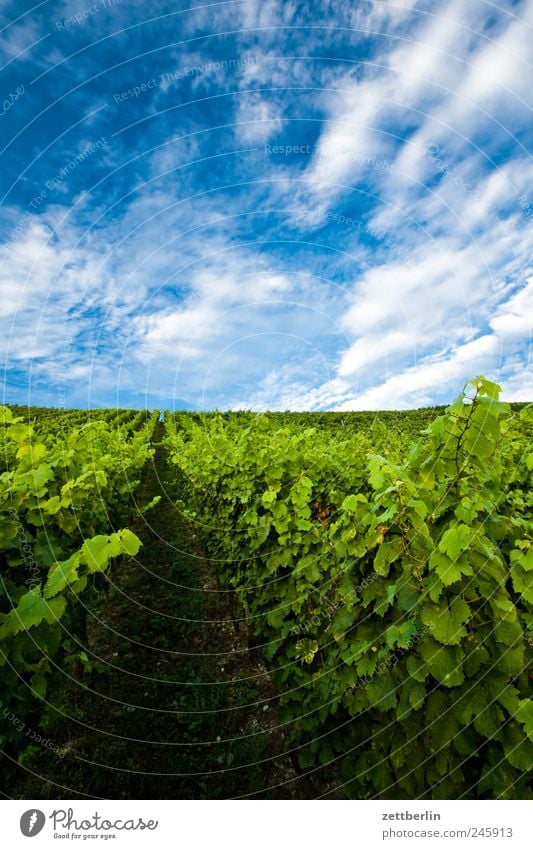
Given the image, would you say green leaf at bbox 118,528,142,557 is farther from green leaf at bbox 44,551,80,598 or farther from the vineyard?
green leaf at bbox 44,551,80,598

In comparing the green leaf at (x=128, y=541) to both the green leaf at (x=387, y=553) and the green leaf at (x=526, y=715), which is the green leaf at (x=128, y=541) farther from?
the green leaf at (x=526, y=715)

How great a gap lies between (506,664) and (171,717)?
429cm

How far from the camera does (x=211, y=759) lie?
4.55m

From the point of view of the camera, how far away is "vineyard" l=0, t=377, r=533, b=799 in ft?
7.82

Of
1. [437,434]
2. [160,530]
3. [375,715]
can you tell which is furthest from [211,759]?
[160,530]

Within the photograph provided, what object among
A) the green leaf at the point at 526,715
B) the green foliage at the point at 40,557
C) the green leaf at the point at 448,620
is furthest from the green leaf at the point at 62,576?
the green leaf at the point at 526,715

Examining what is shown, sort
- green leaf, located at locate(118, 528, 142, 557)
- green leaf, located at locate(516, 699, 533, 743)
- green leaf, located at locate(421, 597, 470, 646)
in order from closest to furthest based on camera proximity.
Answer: green leaf, located at locate(516, 699, 533, 743) → green leaf, located at locate(421, 597, 470, 646) → green leaf, located at locate(118, 528, 142, 557)

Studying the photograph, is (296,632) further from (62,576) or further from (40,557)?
(62,576)

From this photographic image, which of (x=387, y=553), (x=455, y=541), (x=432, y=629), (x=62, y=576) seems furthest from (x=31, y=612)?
(x=455, y=541)

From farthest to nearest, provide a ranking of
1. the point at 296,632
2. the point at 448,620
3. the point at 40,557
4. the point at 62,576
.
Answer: the point at 296,632 → the point at 40,557 → the point at 62,576 → the point at 448,620

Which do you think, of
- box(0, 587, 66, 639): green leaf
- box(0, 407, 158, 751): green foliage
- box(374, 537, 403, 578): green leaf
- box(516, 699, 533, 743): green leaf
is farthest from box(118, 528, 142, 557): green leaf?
box(516, 699, 533, 743): green leaf

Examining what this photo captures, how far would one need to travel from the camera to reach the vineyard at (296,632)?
238cm

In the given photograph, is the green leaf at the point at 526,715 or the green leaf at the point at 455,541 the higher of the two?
the green leaf at the point at 455,541

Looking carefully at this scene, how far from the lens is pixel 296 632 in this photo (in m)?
4.32
